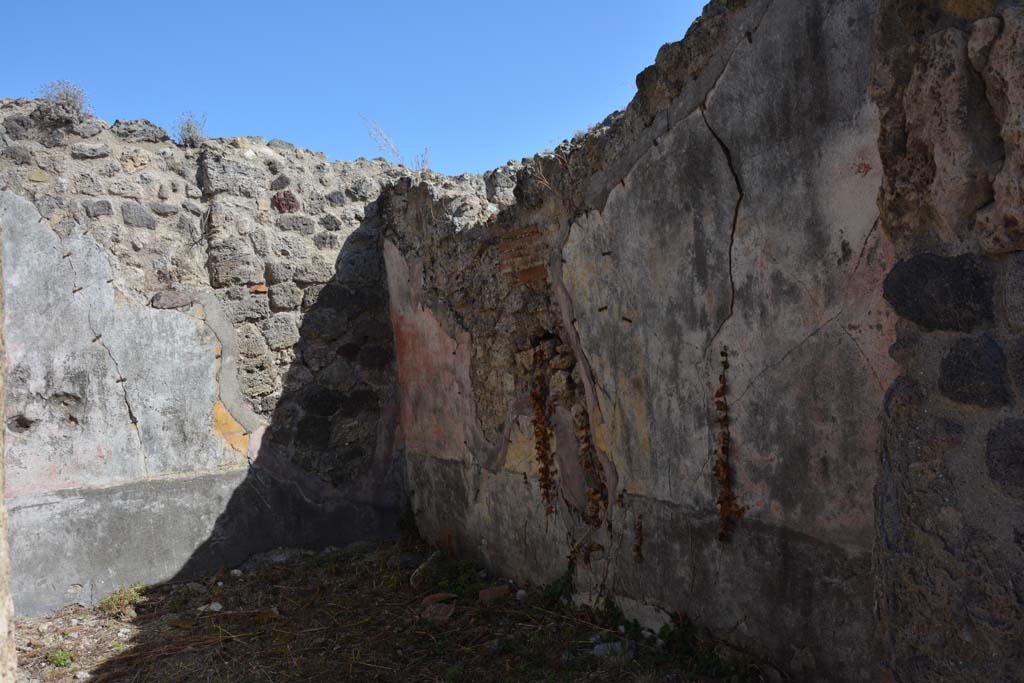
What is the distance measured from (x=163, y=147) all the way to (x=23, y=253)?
935mm

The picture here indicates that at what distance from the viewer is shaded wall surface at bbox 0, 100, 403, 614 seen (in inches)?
141

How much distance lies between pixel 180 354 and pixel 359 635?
5.66 feet

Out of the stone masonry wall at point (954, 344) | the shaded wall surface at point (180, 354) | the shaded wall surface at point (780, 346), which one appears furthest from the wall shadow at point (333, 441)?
the stone masonry wall at point (954, 344)

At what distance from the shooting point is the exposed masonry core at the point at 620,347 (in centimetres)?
142

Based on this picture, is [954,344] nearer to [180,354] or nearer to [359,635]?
[359,635]

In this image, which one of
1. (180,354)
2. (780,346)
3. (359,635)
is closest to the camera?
(780,346)

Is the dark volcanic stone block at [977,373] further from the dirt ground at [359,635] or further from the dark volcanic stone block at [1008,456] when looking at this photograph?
the dirt ground at [359,635]

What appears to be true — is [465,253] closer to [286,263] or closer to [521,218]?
[521,218]

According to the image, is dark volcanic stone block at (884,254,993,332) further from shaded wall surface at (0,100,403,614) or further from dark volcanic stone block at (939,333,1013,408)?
shaded wall surface at (0,100,403,614)

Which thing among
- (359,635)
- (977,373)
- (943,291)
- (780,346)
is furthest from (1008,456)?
(359,635)

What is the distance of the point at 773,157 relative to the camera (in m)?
2.02

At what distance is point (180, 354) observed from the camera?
3928 millimetres

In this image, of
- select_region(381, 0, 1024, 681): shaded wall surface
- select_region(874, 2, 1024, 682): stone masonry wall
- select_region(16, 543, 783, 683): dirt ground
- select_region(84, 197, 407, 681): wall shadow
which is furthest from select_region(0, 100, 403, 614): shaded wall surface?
select_region(874, 2, 1024, 682): stone masonry wall

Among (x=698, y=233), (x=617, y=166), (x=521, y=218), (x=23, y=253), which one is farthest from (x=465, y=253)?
A: (x=23, y=253)
